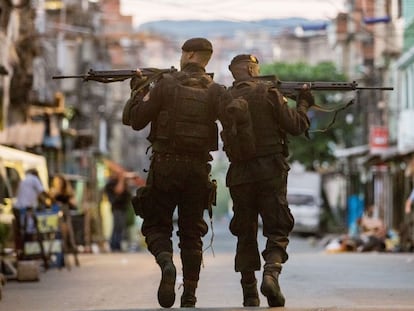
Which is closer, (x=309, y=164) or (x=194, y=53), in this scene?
(x=194, y=53)

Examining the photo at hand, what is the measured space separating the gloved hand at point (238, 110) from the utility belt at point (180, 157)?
1.72 feet

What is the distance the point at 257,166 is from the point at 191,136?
59 cm

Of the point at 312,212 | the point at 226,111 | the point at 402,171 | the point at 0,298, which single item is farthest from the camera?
the point at 312,212

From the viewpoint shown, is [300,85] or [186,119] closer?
[186,119]

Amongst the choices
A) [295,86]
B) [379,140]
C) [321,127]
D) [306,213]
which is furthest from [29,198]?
[321,127]

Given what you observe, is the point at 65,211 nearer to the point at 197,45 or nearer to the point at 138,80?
the point at 138,80

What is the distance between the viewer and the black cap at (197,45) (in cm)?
1209

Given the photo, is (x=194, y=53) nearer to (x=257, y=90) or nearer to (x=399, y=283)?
(x=257, y=90)

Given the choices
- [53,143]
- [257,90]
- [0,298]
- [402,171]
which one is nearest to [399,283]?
[0,298]

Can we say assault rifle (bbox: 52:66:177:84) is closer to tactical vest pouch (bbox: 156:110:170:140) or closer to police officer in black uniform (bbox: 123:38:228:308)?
police officer in black uniform (bbox: 123:38:228:308)

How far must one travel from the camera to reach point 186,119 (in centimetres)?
1196

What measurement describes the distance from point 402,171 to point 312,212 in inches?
443

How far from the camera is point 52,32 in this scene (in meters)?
60.8

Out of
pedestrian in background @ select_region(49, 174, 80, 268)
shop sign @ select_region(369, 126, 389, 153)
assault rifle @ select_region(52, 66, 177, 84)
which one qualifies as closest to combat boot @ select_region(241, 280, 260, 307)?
assault rifle @ select_region(52, 66, 177, 84)
